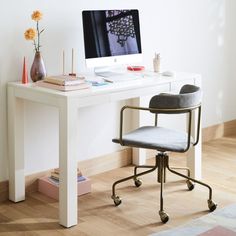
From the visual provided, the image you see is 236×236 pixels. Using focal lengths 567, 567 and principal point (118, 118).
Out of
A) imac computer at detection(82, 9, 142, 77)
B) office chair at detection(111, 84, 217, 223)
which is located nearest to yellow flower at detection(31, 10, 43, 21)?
imac computer at detection(82, 9, 142, 77)

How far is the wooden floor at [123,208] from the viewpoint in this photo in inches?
127

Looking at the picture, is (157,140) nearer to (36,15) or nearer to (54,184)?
(54,184)

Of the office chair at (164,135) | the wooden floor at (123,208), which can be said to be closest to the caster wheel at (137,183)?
the wooden floor at (123,208)

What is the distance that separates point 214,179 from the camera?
13.4 feet

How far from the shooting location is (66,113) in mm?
3135

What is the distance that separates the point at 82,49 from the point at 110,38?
24 centimetres

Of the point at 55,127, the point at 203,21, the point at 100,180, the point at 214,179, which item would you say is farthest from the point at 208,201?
the point at 203,21

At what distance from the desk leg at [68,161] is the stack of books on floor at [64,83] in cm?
13

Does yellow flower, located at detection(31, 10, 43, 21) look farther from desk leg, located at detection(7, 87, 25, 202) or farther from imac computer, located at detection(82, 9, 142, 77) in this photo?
desk leg, located at detection(7, 87, 25, 202)

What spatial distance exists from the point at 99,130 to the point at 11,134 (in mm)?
795

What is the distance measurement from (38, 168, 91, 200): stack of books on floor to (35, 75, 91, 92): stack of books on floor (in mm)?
668

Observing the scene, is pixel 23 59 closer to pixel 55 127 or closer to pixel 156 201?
pixel 55 127

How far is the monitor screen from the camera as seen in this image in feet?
12.1

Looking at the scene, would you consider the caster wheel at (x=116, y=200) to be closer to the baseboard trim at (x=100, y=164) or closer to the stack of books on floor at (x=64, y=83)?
the baseboard trim at (x=100, y=164)
